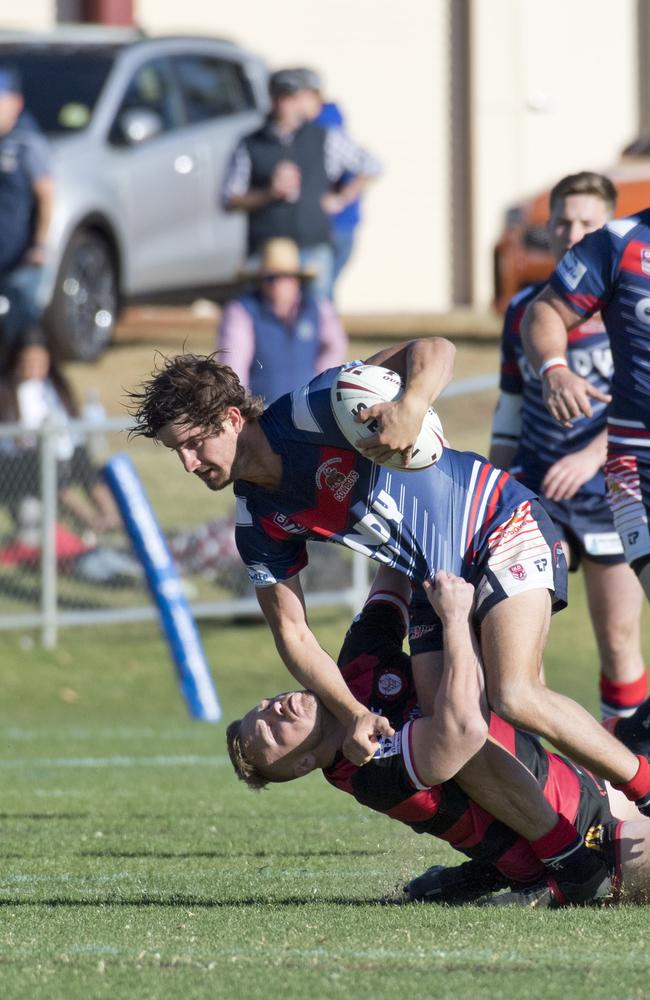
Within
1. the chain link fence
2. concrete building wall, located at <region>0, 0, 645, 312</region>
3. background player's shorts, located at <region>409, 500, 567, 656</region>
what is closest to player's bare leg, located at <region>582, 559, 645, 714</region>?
background player's shorts, located at <region>409, 500, 567, 656</region>

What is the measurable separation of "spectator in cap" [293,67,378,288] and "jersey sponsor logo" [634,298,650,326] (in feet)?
22.8

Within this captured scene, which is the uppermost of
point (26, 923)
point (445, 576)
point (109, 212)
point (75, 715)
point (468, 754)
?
point (445, 576)

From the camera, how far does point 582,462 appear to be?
23.4ft

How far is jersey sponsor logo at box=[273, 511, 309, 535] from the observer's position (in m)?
5.32

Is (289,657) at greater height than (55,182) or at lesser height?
greater

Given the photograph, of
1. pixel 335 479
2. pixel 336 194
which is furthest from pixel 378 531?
pixel 336 194

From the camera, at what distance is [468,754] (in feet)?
16.6

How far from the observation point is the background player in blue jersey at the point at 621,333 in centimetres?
588

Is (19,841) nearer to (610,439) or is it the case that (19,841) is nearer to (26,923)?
(26,923)

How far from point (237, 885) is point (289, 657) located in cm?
77

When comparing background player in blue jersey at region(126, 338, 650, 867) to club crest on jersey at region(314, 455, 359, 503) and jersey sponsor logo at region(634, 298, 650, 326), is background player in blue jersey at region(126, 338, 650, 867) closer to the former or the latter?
club crest on jersey at region(314, 455, 359, 503)

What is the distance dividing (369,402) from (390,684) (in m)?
0.93

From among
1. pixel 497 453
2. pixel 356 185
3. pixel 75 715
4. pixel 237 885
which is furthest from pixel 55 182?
pixel 237 885

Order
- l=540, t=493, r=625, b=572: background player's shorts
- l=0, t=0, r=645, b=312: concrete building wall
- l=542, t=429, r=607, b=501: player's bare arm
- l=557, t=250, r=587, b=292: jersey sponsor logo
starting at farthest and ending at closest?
l=0, t=0, r=645, b=312: concrete building wall, l=540, t=493, r=625, b=572: background player's shorts, l=542, t=429, r=607, b=501: player's bare arm, l=557, t=250, r=587, b=292: jersey sponsor logo
